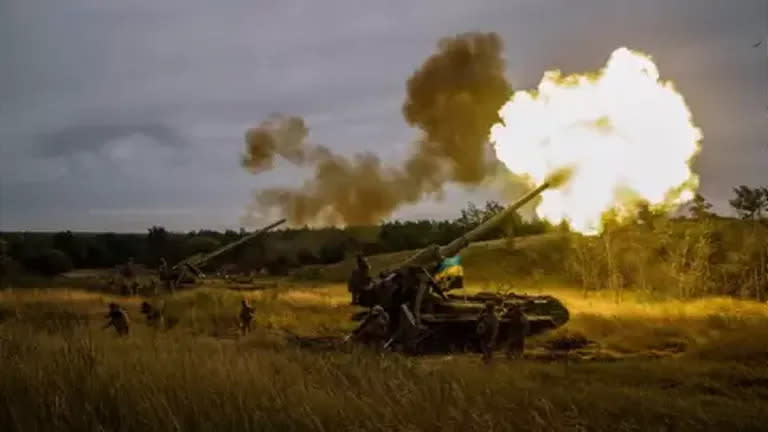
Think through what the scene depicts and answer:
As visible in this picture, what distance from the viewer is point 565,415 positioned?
7555 mm

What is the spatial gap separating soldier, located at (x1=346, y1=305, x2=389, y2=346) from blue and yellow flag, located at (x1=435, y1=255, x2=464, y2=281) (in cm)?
407

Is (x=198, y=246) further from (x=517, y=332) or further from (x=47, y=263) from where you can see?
(x=517, y=332)

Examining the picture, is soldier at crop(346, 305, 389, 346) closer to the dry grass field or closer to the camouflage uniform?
the dry grass field

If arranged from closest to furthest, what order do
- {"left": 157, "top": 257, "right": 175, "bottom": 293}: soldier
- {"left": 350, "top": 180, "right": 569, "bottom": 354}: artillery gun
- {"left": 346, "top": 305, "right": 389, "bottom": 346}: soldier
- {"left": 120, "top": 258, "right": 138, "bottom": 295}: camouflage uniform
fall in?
{"left": 346, "top": 305, "right": 389, "bottom": 346}: soldier
{"left": 350, "top": 180, "right": 569, "bottom": 354}: artillery gun
{"left": 120, "top": 258, "right": 138, "bottom": 295}: camouflage uniform
{"left": 157, "top": 257, "right": 175, "bottom": 293}: soldier

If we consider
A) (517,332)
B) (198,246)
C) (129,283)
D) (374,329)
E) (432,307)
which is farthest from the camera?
(198,246)

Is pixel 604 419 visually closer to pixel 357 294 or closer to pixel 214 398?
pixel 214 398

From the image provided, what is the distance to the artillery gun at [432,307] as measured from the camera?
18.3m

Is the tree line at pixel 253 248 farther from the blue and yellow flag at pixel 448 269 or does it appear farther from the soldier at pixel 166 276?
the blue and yellow flag at pixel 448 269

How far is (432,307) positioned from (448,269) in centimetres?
293

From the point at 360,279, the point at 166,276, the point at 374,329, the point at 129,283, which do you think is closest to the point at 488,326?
the point at 374,329

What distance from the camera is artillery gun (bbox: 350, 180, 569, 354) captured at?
1834 centimetres

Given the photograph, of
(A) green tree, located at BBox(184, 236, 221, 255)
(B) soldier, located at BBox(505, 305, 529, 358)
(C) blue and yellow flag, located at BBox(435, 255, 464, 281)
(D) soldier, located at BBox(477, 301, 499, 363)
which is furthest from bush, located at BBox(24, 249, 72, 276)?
(B) soldier, located at BBox(505, 305, 529, 358)

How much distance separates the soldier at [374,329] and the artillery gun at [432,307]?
118cm

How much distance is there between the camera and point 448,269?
72.5 feet
